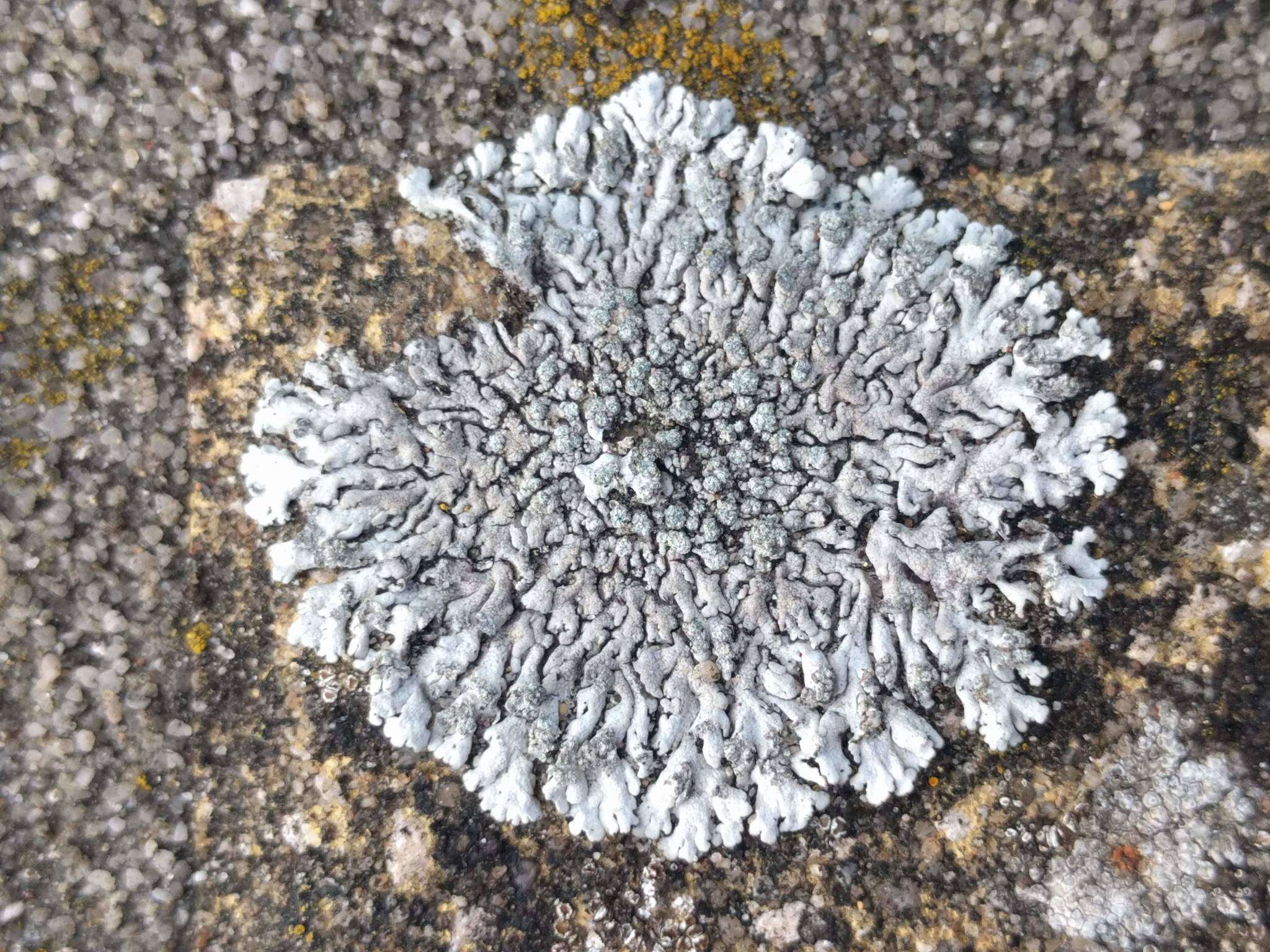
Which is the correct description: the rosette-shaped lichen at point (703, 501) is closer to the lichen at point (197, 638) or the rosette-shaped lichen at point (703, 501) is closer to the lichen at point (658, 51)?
the lichen at point (658, 51)

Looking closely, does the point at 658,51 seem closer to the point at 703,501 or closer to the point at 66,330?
the point at 703,501

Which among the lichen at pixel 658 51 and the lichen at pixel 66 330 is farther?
the lichen at pixel 658 51

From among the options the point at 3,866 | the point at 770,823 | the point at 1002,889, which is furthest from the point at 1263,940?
the point at 3,866

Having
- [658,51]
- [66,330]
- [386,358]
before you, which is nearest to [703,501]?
[386,358]

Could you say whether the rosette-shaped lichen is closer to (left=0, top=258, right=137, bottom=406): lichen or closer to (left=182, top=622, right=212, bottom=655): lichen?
(left=182, top=622, right=212, bottom=655): lichen

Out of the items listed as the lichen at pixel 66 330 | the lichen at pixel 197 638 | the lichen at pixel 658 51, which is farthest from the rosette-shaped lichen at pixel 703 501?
the lichen at pixel 66 330

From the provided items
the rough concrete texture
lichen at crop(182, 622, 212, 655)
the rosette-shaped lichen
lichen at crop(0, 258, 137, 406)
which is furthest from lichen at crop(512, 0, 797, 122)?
lichen at crop(182, 622, 212, 655)
